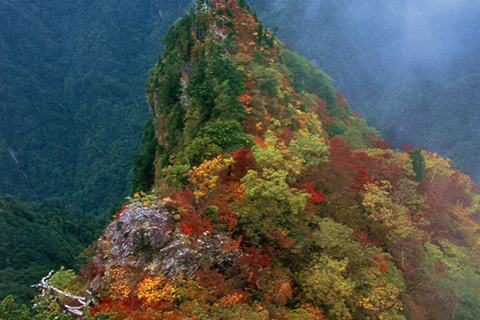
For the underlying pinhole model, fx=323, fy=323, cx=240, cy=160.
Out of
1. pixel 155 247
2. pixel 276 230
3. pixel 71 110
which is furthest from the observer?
pixel 71 110

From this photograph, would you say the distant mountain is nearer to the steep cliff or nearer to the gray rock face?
the steep cliff

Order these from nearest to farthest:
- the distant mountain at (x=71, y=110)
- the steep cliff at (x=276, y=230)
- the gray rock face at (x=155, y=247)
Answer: the steep cliff at (x=276, y=230) → the gray rock face at (x=155, y=247) → the distant mountain at (x=71, y=110)

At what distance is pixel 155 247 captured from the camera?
13945mm

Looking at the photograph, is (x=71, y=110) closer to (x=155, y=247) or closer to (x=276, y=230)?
(x=155, y=247)

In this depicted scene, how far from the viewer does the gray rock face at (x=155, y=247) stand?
44.3 feet

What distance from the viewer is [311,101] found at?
144ft

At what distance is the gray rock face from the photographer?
13.5 m

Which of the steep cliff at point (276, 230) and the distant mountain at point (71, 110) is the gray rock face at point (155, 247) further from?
the distant mountain at point (71, 110)

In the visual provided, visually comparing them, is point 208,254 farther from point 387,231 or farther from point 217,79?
point 217,79

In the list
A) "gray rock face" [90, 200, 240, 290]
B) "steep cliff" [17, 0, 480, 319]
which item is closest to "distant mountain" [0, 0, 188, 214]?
"steep cliff" [17, 0, 480, 319]

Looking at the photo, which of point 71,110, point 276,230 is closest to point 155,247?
point 276,230

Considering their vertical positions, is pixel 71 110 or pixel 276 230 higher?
pixel 71 110

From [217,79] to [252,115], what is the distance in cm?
581

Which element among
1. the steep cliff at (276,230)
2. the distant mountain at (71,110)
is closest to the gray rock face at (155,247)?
the steep cliff at (276,230)
